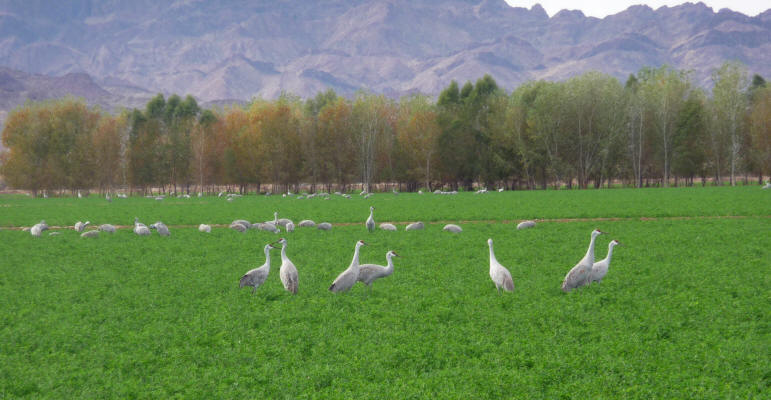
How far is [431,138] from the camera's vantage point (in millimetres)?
90000

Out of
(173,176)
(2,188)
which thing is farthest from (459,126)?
(2,188)

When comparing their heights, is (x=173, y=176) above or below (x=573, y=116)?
below

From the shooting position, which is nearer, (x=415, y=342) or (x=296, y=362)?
(x=296, y=362)

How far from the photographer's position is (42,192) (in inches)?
3858

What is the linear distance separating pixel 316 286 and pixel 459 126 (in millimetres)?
78488

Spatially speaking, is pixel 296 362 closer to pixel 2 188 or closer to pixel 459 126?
pixel 459 126

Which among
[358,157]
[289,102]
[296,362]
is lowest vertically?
[296,362]

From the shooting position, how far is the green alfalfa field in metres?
8.18

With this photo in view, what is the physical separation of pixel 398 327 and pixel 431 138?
80.9 meters

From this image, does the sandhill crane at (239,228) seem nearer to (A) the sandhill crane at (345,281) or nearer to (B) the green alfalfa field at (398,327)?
(B) the green alfalfa field at (398,327)

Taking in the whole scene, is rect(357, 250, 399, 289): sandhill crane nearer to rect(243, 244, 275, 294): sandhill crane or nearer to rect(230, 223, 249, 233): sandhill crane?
rect(243, 244, 275, 294): sandhill crane

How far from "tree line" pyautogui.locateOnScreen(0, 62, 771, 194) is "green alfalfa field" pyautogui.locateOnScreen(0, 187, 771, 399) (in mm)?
65437

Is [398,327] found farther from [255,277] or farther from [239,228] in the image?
[239,228]

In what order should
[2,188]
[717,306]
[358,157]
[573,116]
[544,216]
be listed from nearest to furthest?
[717,306], [544,216], [573,116], [358,157], [2,188]
